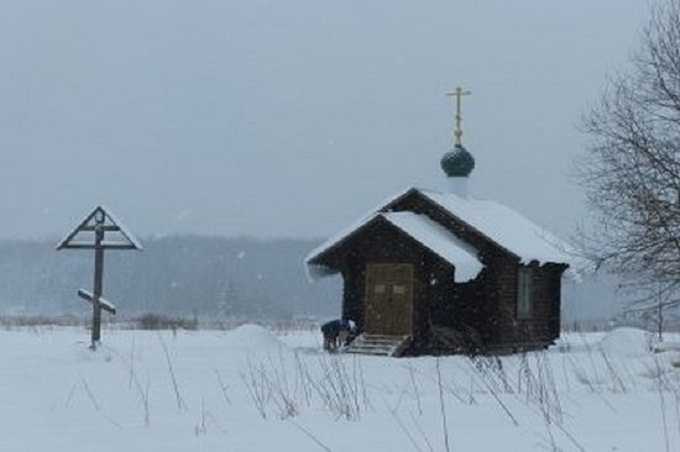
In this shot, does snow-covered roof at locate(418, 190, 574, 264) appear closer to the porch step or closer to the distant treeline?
the porch step

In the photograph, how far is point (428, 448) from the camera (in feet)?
18.2

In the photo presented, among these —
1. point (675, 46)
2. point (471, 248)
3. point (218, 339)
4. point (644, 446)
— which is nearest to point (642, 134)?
point (675, 46)

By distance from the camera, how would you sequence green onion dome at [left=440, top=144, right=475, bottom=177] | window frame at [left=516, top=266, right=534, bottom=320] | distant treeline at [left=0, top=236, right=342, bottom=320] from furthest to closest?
distant treeline at [left=0, top=236, right=342, bottom=320] < green onion dome at [left=440, top=144, right=475, bottom=177] < window frame at [left=516, top=266, right=534, bottom=320]

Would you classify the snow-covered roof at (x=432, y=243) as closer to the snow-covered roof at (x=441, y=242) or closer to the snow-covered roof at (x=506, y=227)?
the snow-covered roof at (x=441, y=242)

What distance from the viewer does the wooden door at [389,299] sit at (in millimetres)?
23500

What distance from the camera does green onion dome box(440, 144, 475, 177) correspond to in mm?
27375

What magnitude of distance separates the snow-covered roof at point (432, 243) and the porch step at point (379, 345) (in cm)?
207

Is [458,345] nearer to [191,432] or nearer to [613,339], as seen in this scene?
[613,339]

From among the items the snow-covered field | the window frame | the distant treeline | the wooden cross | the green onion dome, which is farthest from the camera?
the distant treeline

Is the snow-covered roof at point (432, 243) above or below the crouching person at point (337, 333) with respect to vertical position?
above

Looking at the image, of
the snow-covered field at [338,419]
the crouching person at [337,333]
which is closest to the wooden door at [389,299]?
the crouching person at [337,333]

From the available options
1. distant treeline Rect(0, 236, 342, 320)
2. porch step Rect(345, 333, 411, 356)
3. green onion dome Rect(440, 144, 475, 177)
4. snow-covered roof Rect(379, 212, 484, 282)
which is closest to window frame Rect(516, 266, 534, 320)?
snow-covered roof Rect(379, 212, 484, 282)

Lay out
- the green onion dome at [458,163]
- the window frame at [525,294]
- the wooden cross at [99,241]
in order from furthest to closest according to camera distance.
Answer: the green onion dome at [458,163], the window frame at [525,294], the wooden cross at [99,241]

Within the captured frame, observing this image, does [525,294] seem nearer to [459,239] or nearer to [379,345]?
[459,239]
